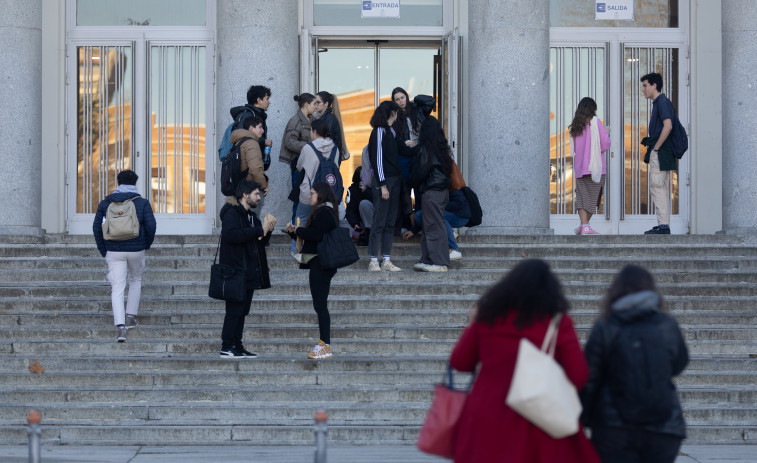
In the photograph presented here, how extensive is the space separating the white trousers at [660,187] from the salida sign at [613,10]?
3354 mm

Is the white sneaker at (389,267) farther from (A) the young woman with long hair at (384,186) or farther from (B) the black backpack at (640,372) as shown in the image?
(B) the black backpack at (640,372)

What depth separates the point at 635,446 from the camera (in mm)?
5680

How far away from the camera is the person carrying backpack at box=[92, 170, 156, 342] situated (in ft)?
38.6

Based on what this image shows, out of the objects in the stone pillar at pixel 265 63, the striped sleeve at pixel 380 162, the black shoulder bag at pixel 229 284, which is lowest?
the black shoulder bag at pixel 229 284

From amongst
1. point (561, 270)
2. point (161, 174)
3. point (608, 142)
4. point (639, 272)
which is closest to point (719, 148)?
point (608, 142)

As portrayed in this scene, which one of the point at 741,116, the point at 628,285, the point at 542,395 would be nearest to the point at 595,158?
the point at 741,116

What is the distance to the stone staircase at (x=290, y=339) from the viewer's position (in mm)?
10336

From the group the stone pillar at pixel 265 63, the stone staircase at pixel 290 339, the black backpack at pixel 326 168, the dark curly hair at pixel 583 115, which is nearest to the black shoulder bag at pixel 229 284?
the stone staircase at pixel 290 339

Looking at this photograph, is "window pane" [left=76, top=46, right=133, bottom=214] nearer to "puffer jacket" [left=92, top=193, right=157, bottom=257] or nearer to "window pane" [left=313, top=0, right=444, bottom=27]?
"window pane" [left=313, top=0, right=444, bottom=27]

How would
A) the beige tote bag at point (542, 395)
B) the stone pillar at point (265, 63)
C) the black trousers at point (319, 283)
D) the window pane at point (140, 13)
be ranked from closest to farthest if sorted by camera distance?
the beige tote bag at point (542, 395) < the black trousers at point (319, 283) < the stone pillar at point (265, 63) < the window pane at point (140, 13)

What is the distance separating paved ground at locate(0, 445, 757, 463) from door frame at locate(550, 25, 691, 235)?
315 inches

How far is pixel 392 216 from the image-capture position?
13.4 m

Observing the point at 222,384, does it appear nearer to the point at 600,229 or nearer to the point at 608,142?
the point at 608,142

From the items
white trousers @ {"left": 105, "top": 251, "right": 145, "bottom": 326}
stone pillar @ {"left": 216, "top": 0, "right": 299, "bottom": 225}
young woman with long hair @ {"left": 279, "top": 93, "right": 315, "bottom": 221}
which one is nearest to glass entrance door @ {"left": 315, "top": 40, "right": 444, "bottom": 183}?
stone pillar @ {"left": 216, "top": 0, "right": 299, "bottom": 225}
